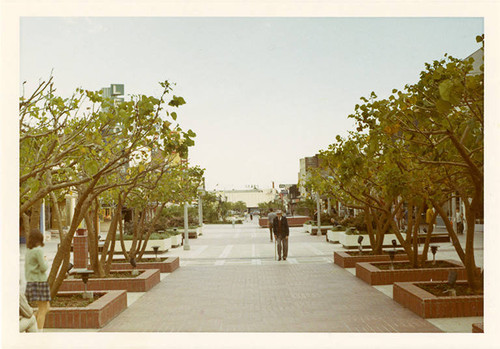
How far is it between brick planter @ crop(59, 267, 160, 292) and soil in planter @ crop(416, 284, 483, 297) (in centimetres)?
567

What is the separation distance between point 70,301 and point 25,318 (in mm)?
2866

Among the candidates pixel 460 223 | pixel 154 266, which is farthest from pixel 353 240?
pixel 460 223

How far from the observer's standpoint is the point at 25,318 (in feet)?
24.3

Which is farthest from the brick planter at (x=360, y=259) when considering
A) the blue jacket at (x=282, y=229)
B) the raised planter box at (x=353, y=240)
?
the raised planter box at (x=353, y=240)

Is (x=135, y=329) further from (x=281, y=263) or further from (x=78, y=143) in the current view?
(x=281, y=263)

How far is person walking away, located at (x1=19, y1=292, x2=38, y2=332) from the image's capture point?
23.9 feet

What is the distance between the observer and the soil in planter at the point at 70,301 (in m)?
9.88

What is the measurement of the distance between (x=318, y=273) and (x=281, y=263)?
284 cm

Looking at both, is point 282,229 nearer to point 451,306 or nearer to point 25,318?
point 451,306

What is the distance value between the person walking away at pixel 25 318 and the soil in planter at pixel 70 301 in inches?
91.2

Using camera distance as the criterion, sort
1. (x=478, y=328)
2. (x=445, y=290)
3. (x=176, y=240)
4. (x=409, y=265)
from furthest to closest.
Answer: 1. (x=176, y=240)
2. (x=409, y=265)
3. (x=445, y=290)
4. (x=478, y=328)

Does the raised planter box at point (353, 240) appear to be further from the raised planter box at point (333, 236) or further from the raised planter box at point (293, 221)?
the raised planter box at point (293, 221)
